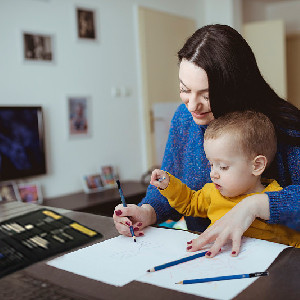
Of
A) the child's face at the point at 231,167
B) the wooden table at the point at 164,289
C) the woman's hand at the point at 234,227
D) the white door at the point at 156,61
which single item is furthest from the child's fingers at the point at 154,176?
the white door at the point at 156,61

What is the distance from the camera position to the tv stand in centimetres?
313

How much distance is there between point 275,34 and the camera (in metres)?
5.29

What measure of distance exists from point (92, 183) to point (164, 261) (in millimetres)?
2940

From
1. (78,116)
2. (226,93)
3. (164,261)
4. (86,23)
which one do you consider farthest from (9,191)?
(164,261)

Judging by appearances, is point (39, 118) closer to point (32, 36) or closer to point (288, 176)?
point (32, 36)

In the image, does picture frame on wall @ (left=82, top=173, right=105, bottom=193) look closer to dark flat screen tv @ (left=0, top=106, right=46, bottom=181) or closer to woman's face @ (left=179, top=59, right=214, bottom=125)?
dark flat screen tv @ (left=0, top=106, right=46, bottom=181)

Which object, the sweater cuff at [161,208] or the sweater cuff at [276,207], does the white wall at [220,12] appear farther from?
the sweater cuff at [276,207]

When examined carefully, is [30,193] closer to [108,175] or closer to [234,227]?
[108,175]

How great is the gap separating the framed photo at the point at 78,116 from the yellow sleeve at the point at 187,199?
2.47 metres

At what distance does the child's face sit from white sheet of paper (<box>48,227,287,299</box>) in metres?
0.21

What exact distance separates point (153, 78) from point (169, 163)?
2887 millimetres

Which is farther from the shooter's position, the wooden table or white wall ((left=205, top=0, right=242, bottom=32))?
white wall ((left=205, top=0, right=242, bottom=32))

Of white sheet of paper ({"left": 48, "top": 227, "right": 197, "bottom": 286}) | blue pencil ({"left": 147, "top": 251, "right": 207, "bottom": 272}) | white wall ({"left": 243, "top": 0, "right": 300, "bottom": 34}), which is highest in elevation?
white wall ({"left": 243, "top": 0, "right": 300, "bottom": 34})

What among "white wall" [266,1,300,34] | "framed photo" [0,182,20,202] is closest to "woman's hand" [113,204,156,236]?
"framed photo" [0,182,20,202]
